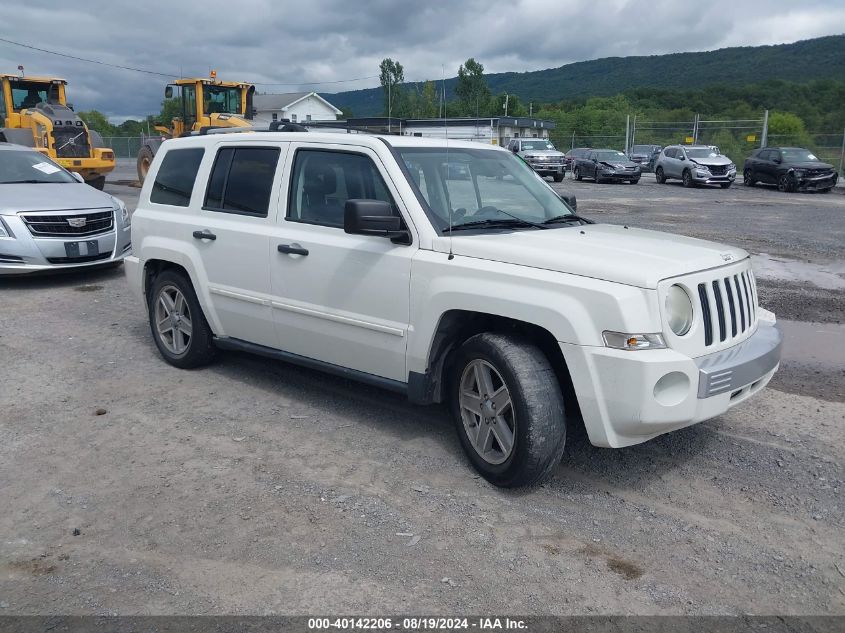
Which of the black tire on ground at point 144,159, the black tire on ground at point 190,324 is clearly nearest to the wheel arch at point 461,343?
the black tire on ground at point 190,324

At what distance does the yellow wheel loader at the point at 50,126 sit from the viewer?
20.2 m

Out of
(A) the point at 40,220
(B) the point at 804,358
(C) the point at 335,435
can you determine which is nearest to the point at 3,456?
(C) the point at 335,435

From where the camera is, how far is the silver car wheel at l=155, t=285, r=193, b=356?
6.21m

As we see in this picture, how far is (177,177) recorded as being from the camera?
20.3ft

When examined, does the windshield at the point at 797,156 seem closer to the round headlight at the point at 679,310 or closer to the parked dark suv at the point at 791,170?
the parked dark suv at the point at 791,170

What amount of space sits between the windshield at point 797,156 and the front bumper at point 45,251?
25139mm

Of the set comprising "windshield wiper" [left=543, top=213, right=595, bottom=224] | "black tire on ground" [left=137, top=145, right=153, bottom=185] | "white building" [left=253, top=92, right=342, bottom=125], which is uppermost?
"white building" [left=253, top=92, right=342, bottom=125]

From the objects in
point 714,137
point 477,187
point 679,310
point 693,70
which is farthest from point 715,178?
point 693,70

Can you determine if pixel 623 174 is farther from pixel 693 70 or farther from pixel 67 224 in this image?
pixel 693 70

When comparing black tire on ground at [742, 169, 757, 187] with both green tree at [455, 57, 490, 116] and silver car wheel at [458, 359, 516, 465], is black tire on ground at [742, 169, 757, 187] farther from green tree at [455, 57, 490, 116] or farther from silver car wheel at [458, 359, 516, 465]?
silver car wheel at [458, 359, 516, 465]

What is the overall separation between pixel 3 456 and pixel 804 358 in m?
6.25

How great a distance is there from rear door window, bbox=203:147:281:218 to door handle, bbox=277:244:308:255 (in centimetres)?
34

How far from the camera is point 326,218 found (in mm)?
5039

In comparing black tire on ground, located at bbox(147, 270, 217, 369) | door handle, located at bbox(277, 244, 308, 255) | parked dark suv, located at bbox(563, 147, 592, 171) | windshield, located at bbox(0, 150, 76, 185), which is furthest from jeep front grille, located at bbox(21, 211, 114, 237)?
parked dark suv, located at bbox(563, 147, 592, 171)
